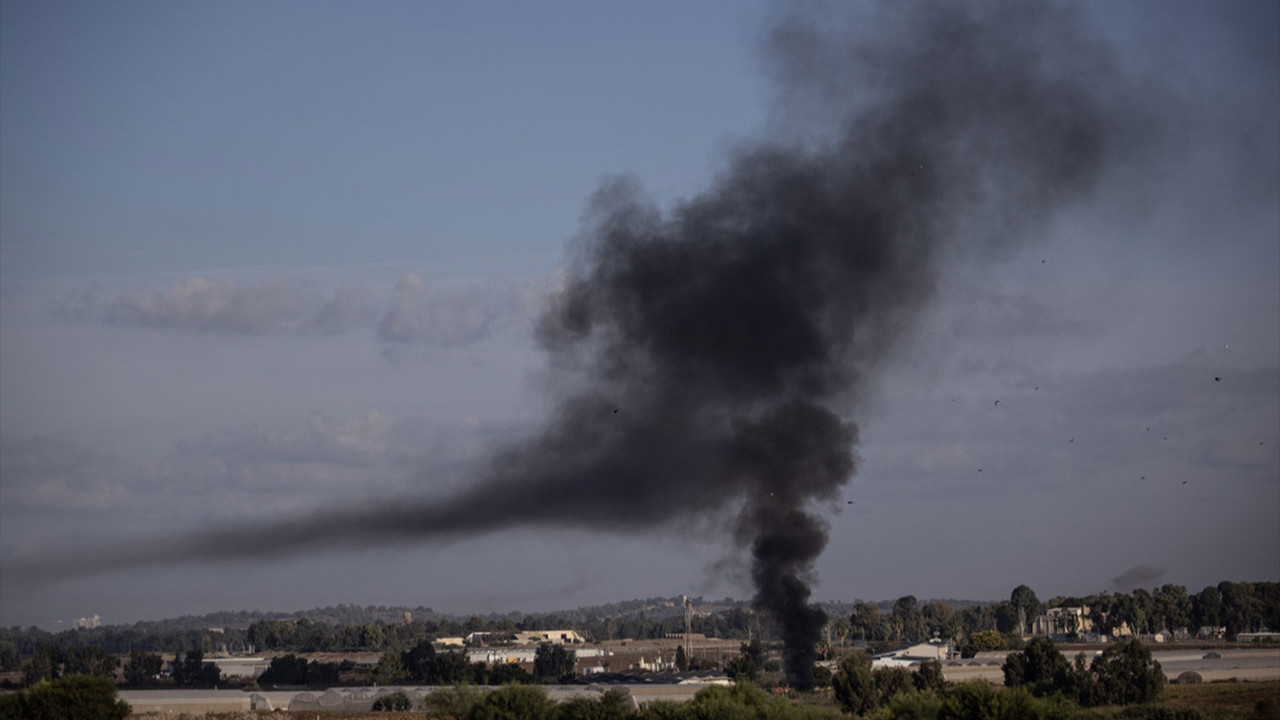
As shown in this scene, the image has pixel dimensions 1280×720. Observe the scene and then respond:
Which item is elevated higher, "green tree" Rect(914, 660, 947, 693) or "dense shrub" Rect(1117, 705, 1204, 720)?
"green tree" Rect(914, 660, 947, 693)

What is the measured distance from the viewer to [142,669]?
559 ft

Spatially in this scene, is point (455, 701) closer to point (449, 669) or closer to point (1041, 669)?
point (449, 669)

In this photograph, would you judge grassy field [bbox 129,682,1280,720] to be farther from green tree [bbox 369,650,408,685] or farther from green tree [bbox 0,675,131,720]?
green tree [bbox 369,650,408,685]

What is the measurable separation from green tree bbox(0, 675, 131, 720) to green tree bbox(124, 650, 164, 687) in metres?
89.7

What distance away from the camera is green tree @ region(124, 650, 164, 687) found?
6516 inches

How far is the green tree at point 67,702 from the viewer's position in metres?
76.5

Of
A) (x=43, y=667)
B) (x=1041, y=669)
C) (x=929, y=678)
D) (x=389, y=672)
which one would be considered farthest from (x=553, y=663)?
(x=43, y=667)

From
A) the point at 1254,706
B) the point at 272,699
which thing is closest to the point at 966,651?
the point at 1254,706

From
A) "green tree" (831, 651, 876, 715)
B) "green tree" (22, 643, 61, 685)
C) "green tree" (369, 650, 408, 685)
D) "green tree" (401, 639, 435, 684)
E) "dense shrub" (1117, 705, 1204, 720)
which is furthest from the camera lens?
"green tree" (22, 643, 61, 685)

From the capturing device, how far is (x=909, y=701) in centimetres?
7362

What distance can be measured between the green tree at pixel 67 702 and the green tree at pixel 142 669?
89652 mm

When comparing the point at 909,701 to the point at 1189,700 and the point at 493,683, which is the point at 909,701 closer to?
the point at 1189,700

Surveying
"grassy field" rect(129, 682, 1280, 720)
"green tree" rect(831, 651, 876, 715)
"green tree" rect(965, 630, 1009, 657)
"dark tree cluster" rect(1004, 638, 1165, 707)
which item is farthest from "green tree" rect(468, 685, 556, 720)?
"green tree" rect(965, 630, 1009, 657)

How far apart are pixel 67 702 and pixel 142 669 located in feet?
328
